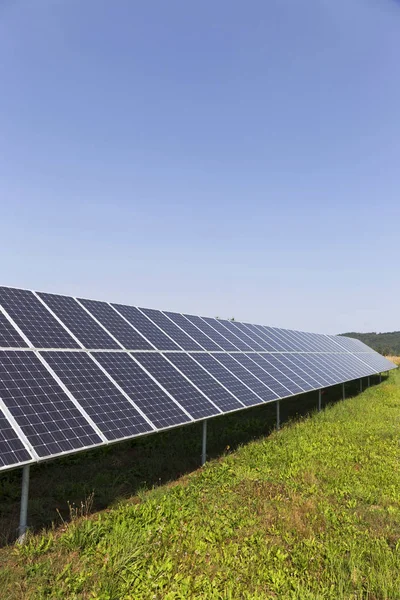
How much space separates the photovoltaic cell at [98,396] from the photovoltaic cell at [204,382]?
11.4ft

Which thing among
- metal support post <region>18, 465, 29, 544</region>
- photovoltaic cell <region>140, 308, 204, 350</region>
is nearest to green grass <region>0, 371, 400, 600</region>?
metal support post <region>18, 465, 29, 544</region>

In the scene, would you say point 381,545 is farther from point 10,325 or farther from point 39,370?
point 10,325

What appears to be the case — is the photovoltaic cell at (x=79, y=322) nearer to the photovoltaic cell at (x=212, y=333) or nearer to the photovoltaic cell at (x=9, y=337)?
the photovoltaic cell at (x=9, y=337)

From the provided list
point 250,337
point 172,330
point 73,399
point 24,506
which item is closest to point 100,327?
point 172,330

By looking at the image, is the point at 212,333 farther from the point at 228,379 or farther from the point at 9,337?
the point at 9,337

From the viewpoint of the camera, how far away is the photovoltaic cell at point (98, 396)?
8.38 m

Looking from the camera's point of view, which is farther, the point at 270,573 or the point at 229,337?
the point at 229,337

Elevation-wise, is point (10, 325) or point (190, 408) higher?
point (10, 325)

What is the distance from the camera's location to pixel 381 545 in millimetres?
7496

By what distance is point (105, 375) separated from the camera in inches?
398

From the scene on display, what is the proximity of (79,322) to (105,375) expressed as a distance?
2.77 metres

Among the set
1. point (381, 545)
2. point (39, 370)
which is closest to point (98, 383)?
point (39, 370)

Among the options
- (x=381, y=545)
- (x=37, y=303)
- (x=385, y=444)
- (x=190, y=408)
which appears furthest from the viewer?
(x=385, y=444)

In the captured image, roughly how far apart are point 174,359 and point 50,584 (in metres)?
8.04
